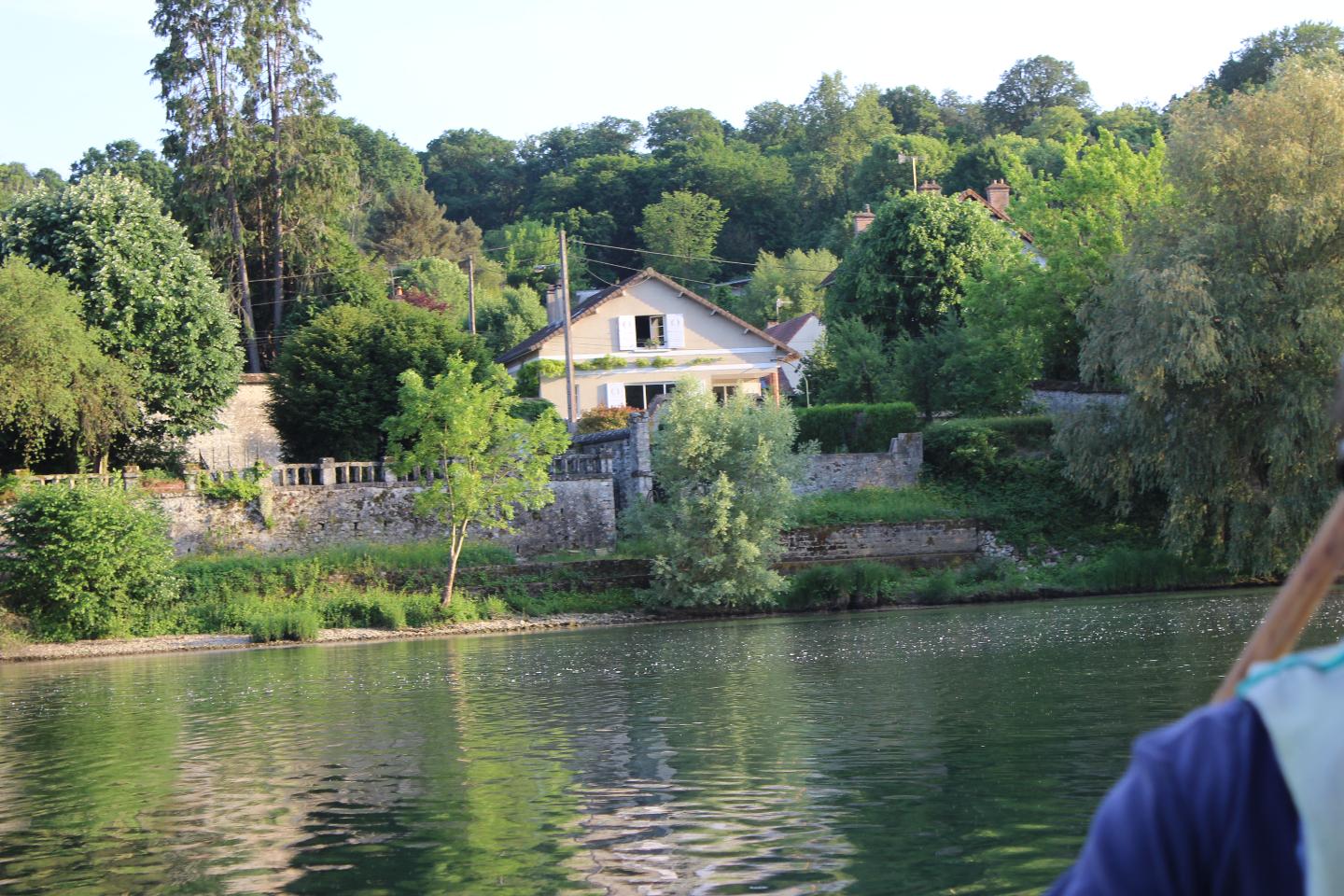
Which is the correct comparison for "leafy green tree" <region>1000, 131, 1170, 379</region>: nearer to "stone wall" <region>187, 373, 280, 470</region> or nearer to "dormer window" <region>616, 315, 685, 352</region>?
"dormer window" <region>616, 315, 685, 352</region>

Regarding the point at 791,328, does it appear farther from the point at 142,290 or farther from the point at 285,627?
the point at 285,627

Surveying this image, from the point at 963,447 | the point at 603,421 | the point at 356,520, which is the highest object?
the point at 603,421

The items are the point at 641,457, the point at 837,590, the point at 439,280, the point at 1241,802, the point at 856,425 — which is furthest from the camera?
the point at 439,280

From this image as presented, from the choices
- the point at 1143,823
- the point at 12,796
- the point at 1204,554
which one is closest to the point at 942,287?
the point at 1204,554

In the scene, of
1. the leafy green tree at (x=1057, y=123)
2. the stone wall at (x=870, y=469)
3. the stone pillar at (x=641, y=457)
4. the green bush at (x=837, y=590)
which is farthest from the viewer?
the leafy green tree at (x=1057, y=123)

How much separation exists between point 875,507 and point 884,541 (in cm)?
123

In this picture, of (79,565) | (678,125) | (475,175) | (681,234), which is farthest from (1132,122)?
(79,565)

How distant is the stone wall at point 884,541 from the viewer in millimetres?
37125

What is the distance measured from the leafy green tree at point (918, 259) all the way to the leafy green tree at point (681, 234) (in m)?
30.5

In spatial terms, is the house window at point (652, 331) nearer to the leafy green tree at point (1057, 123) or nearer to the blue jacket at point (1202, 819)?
the leafy green tree at point (1057, 123)

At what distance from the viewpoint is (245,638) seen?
3125 centimetres

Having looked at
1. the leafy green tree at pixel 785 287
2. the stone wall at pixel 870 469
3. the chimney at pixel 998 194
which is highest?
the chimney at pixel 998 194

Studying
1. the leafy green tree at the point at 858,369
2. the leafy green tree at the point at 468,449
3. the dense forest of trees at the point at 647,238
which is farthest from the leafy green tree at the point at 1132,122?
the leafy green tree at the point at 468,449

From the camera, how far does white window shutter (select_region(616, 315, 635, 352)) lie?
50.6 m
